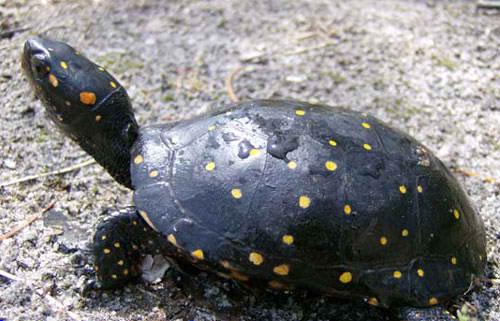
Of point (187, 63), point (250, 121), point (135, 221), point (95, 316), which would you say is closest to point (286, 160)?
point (250, 121)

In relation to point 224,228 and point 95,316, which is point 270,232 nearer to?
point 224,228

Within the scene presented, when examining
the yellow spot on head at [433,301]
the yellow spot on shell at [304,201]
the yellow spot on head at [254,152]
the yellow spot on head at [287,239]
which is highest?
the yellow spot on head at [254,152]

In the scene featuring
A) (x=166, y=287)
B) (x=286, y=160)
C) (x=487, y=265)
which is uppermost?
(x=286, y=160)

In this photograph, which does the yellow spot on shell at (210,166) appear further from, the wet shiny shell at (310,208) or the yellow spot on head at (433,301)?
the yellow spot on head at (433,301)

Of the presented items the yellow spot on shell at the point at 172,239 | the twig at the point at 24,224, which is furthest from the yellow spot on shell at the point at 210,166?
the twig at the point at 24,224

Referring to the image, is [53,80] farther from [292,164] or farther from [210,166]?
[292,164]

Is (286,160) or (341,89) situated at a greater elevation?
(286,160)

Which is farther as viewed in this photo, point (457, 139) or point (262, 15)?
point (262, 15)
